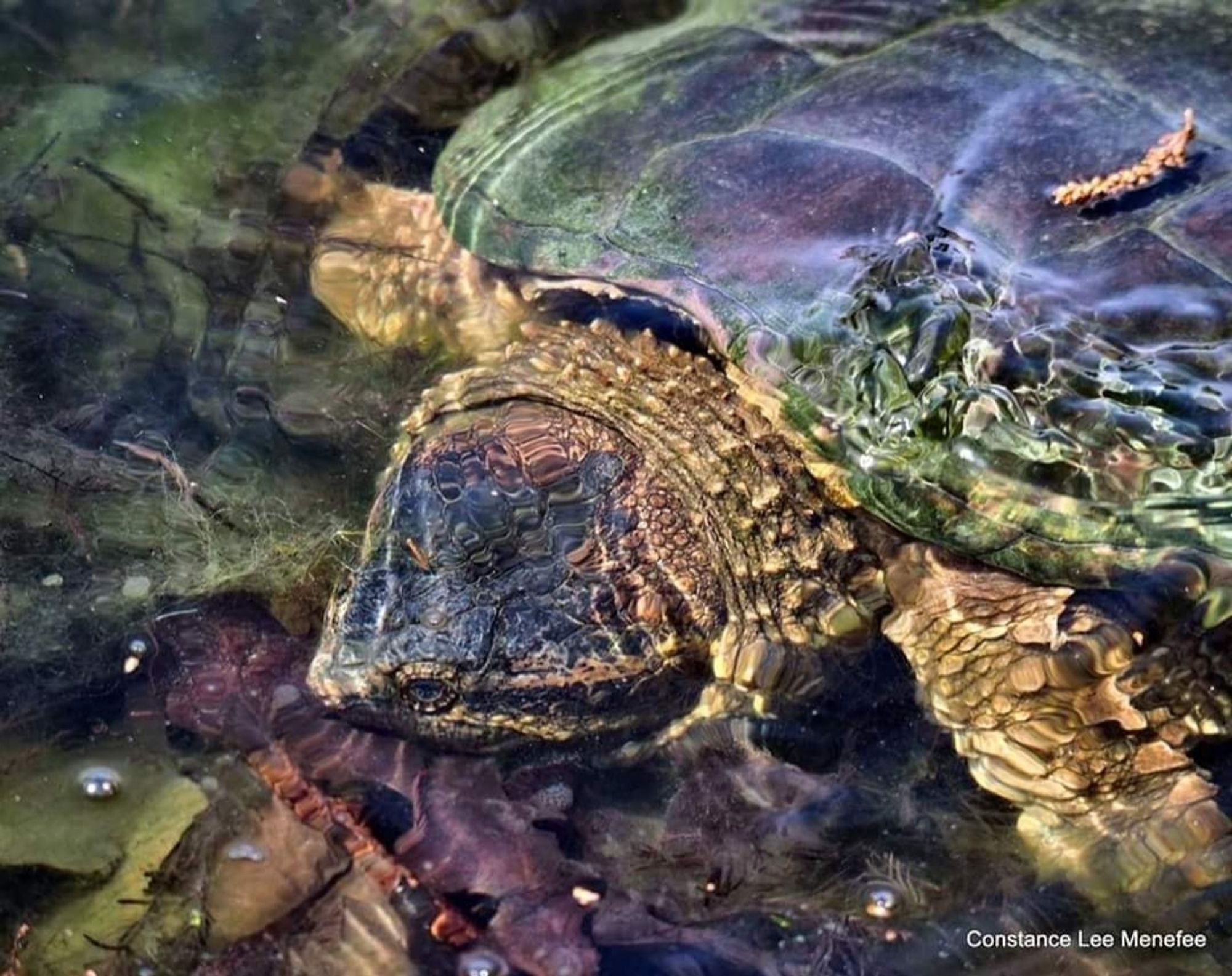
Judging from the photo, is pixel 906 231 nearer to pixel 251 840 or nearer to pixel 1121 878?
pixel 1121 878

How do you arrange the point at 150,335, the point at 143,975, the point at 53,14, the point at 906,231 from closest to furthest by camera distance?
1. the point at 143,975
2. the point at 906,231
3. the point at 150,335
4. the point at 53,14

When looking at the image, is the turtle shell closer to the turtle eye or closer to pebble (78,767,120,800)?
the turtle eye

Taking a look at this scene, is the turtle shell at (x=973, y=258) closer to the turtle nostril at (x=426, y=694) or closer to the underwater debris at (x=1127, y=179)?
the underwater debris at (x=1127, y=179)

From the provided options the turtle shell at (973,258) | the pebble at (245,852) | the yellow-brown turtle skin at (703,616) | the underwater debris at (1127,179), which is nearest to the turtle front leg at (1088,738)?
the yellow-brown turtle skin at (703,616)

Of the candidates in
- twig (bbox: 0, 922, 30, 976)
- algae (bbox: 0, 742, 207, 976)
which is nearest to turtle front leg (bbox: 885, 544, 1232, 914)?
algae (bbox: 0, 742, 207, 976)

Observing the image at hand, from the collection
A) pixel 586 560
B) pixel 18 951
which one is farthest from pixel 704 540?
pixel 18 951

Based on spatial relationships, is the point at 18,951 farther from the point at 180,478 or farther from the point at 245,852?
the point at 180,478

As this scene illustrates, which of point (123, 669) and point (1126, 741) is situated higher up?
point (123, 669)

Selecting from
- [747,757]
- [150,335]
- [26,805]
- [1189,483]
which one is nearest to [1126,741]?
[1189,483]
